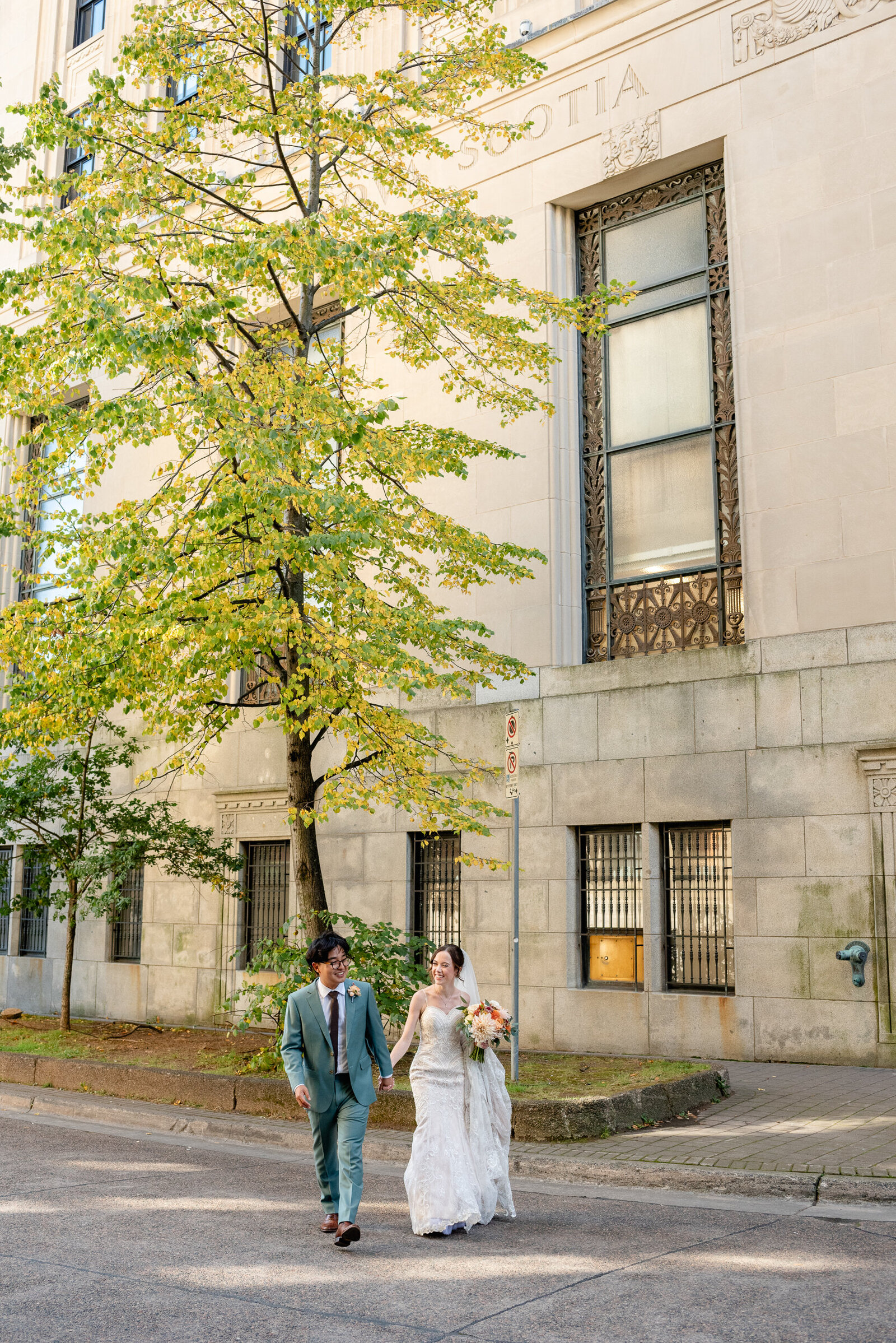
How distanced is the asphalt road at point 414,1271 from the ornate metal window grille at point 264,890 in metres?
9.69

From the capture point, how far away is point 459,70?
42.1 ft

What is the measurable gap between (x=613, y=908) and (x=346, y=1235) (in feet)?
27.8

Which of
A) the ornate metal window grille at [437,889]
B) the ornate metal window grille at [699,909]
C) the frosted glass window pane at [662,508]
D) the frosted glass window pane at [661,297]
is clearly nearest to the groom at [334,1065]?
the ornate metal window grille at [699,909]

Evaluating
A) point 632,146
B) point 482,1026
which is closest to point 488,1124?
point 482,1026

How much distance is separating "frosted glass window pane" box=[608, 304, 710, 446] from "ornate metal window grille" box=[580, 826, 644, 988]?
5061 millimetres

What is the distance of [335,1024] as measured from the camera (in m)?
7.04

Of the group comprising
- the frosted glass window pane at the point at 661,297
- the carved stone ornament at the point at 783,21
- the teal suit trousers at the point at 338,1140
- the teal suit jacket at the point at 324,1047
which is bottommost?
the teal suit trousers at the point at 338,1140

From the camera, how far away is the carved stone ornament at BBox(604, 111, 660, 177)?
15.2 meters

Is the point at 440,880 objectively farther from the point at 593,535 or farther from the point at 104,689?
the point at 104,689

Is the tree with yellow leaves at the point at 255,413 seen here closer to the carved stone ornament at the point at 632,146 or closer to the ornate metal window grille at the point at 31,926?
the carved stone ornament at the point at 632,146

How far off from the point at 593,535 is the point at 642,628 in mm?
1516

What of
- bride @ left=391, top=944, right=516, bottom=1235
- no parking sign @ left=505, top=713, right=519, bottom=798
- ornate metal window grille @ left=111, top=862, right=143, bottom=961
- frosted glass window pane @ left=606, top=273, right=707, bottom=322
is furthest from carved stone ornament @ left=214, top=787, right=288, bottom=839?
bride @ left=391, top=944, right=516, bottom=1235

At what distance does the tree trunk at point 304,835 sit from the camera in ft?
40.0

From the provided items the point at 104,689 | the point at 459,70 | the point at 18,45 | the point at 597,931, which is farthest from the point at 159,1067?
the point at 18,45
